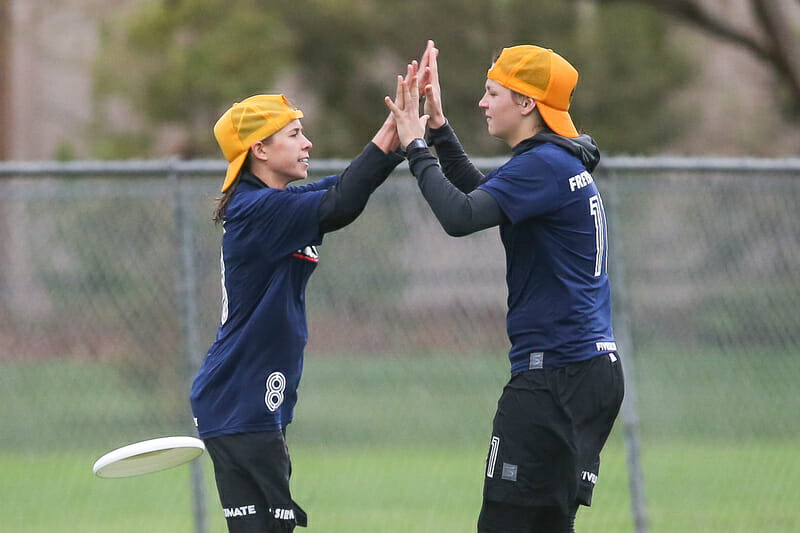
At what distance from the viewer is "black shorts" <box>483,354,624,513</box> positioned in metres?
4.02

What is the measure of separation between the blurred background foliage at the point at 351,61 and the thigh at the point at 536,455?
50.6ft

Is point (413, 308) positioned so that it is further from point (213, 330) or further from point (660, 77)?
point (660, 77)

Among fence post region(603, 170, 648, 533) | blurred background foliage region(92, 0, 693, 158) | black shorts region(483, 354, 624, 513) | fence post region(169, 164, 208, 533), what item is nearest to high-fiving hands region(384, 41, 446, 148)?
black shorts region(483, 354, 624, 513)

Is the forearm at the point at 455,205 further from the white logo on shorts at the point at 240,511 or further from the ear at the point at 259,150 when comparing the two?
the white logo on shorts at the point at 240,511

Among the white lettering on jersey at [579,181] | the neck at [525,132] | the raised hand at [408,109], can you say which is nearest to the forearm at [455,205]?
the raised hand at [408,109]

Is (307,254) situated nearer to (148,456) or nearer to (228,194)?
(228,194)

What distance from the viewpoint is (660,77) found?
2167 centimetres

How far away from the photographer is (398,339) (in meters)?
6.39

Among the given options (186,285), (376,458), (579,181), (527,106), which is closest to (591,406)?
(579,181)

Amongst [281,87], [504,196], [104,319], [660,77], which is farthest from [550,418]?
[281,87]

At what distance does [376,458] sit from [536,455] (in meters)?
2.58

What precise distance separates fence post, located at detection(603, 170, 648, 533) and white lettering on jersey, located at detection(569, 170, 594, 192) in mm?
2312

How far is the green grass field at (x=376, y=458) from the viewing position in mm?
6098

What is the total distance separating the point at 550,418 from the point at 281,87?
941 inches
